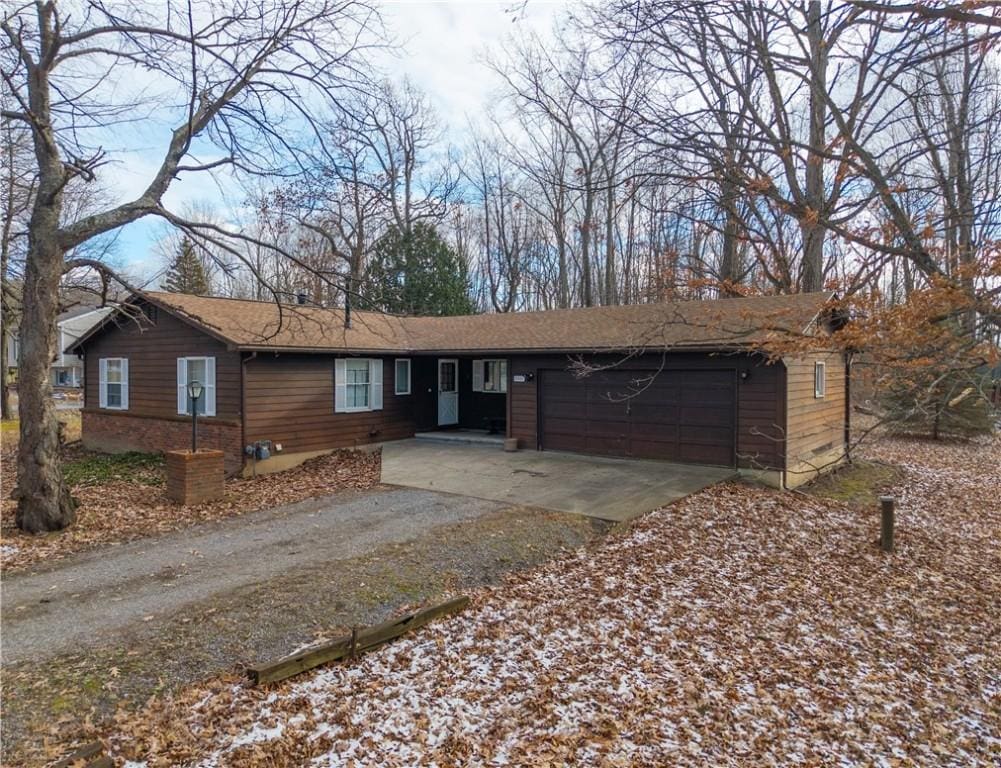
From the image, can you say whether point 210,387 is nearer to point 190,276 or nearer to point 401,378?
point 401,378

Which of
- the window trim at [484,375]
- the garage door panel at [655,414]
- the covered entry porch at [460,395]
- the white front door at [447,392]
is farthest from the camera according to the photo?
the white front door at [447,392]

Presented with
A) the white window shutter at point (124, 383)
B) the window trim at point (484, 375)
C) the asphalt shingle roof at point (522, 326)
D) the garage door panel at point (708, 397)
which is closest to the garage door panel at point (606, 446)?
the garage door panel at point (708, 397)

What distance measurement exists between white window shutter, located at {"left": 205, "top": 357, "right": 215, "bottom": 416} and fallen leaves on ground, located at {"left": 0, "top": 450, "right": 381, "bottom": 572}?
4.96 feet

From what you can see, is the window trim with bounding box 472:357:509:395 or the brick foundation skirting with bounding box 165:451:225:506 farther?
the window trim with bounding box 472:357:509:395

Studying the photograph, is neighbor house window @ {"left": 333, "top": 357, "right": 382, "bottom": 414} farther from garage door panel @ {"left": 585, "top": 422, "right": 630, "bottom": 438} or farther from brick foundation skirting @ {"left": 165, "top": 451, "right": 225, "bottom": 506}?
garage door panel @ {"left": 585, "top": 422, "right": 630, "bottom": 438}

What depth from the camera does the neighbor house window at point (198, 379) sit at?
493 inches

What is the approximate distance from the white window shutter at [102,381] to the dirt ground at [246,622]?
9883 mm

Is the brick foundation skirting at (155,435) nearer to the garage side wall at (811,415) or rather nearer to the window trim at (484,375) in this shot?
the window trim at (484,375)

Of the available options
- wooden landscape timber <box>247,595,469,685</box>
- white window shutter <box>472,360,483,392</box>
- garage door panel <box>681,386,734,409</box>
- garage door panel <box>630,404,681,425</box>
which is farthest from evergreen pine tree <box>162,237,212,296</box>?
wooden landscape timber <box>247,595,469,685</box>

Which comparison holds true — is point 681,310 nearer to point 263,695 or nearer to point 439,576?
point 439,576

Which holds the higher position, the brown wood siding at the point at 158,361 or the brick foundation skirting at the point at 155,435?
the brown wood siding at the point at 158,361

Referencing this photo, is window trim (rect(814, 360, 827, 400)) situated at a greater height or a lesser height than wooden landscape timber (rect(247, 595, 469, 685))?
greater

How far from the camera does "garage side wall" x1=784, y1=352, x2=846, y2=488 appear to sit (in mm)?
10984

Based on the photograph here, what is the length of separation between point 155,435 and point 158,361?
5.47ft
